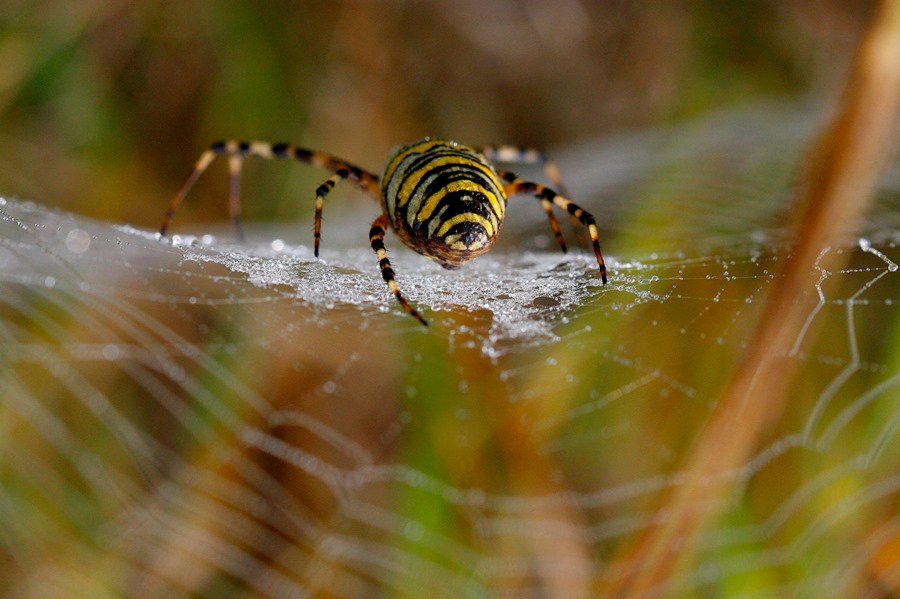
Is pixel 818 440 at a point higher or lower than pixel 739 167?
lower

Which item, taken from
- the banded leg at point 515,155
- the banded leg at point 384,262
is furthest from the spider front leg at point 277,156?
the banded leg at point 515,155

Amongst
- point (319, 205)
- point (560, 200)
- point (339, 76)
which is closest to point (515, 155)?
point (560, 200)

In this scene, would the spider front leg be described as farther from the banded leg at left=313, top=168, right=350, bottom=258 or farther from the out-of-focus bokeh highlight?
the out-of-focus bokeh highlight

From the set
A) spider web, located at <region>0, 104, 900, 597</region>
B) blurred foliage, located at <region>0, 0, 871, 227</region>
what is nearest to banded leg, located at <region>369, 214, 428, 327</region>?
spider web, located at <region>0, 104, 900, 597</region>

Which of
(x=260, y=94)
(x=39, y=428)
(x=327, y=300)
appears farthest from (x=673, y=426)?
(x=260, y=94)

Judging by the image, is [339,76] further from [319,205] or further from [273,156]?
[319,205]

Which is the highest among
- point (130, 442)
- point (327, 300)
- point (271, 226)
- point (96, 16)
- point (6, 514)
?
point (96, 16)

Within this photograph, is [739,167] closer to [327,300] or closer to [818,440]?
[818,440]
